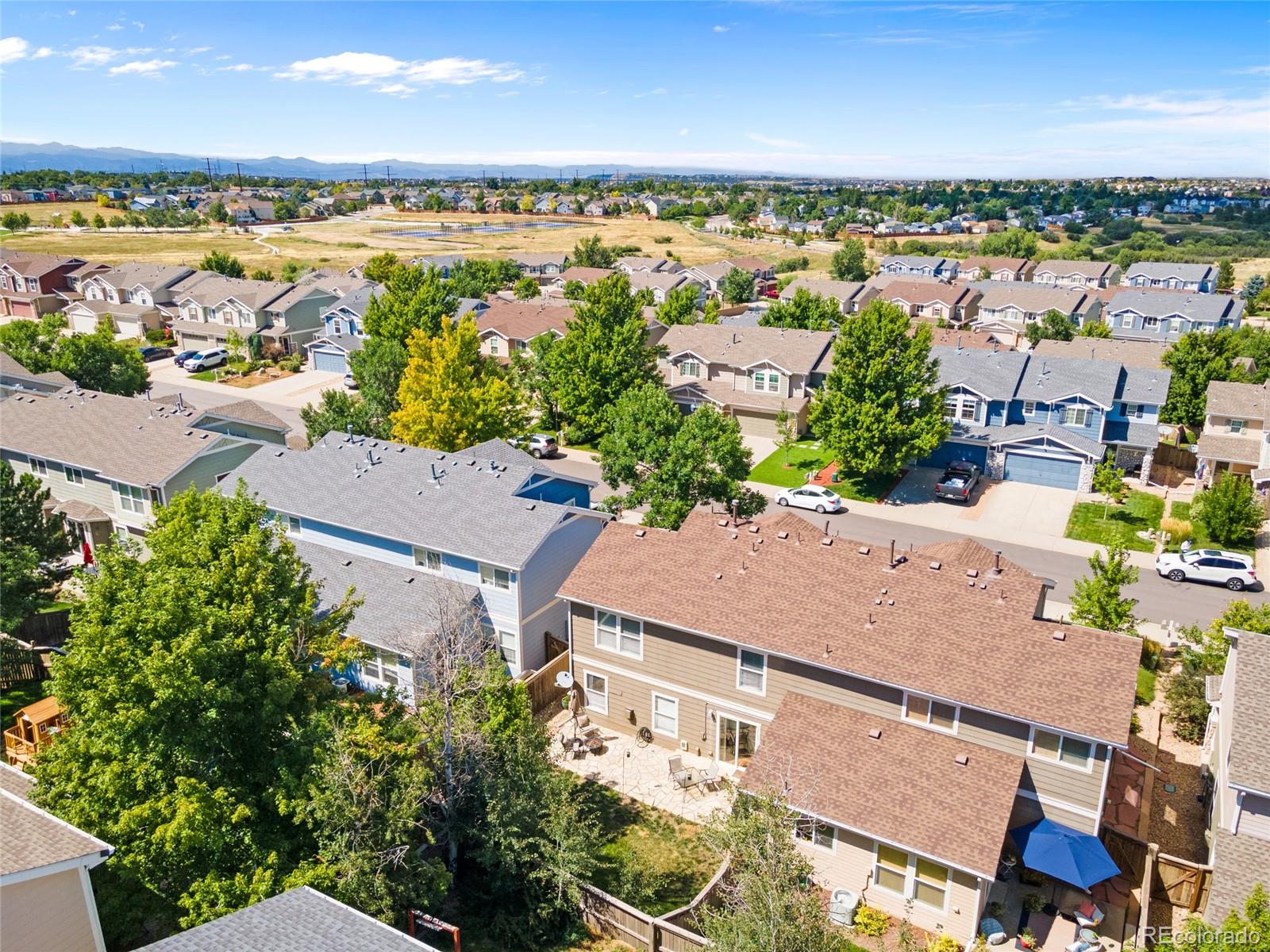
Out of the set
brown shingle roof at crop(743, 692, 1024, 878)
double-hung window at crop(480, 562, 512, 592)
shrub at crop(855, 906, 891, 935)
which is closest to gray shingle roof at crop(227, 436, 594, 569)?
double-hung window at crop(480, 562, 512, 592)

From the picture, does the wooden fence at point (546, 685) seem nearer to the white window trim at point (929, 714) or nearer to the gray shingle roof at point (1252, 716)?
the white window trim at point (929, 714)

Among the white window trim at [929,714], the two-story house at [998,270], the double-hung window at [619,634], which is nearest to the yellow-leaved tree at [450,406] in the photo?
the double-hung window at [619,634]

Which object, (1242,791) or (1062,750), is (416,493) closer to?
(1062,750)

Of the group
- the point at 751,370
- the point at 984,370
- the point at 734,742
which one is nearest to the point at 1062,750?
the point at 734,742

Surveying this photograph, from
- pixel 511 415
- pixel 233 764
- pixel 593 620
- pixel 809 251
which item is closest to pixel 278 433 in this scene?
pixel 511 415

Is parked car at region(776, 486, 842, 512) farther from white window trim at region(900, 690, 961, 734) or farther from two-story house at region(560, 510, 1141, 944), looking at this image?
white window trim at region(900, 690, 961, 734)

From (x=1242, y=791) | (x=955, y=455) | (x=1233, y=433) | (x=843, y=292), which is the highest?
(x=843, y=292)
